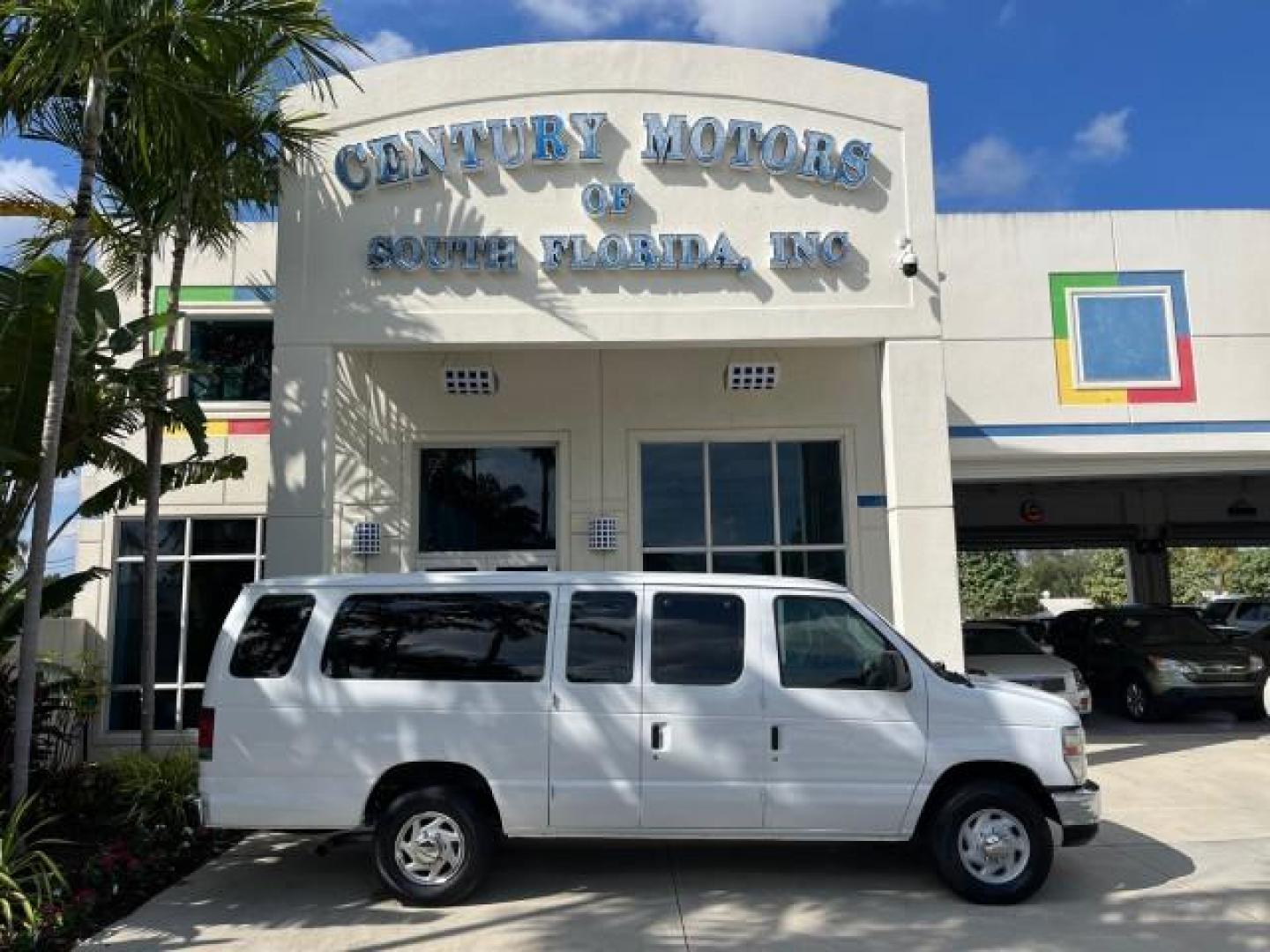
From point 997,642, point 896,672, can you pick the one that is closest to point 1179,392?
point 997,642

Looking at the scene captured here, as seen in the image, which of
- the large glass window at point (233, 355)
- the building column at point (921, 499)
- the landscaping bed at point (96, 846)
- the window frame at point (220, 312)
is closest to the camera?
the landscaping bed at point (96, 846)

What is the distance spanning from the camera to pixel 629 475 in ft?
40.6

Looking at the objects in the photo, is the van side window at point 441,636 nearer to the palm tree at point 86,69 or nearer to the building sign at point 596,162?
the palm tree at point 86,69

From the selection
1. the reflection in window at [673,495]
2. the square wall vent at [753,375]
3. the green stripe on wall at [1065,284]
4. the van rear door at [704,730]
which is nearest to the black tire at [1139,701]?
the green stripe on wall at [1065,284]

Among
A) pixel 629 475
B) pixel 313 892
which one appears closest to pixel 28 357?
pixel 313 892

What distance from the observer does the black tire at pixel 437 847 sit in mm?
6359

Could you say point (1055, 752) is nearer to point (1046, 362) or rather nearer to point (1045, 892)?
point (1045, 892)

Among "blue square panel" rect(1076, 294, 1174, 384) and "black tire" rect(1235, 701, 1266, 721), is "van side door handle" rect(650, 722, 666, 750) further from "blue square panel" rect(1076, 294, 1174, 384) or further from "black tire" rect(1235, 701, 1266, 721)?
"black tire" rect(1235, 701, 1266, 721)

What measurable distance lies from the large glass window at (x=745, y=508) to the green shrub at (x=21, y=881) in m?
7.06

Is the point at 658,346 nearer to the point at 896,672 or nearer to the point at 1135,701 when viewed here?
the point at 896,672

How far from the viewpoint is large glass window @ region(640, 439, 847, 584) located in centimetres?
1241

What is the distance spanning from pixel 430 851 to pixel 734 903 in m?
1.91

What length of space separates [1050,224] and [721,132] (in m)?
5.35

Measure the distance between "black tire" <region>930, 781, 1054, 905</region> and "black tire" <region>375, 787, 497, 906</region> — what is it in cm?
283
